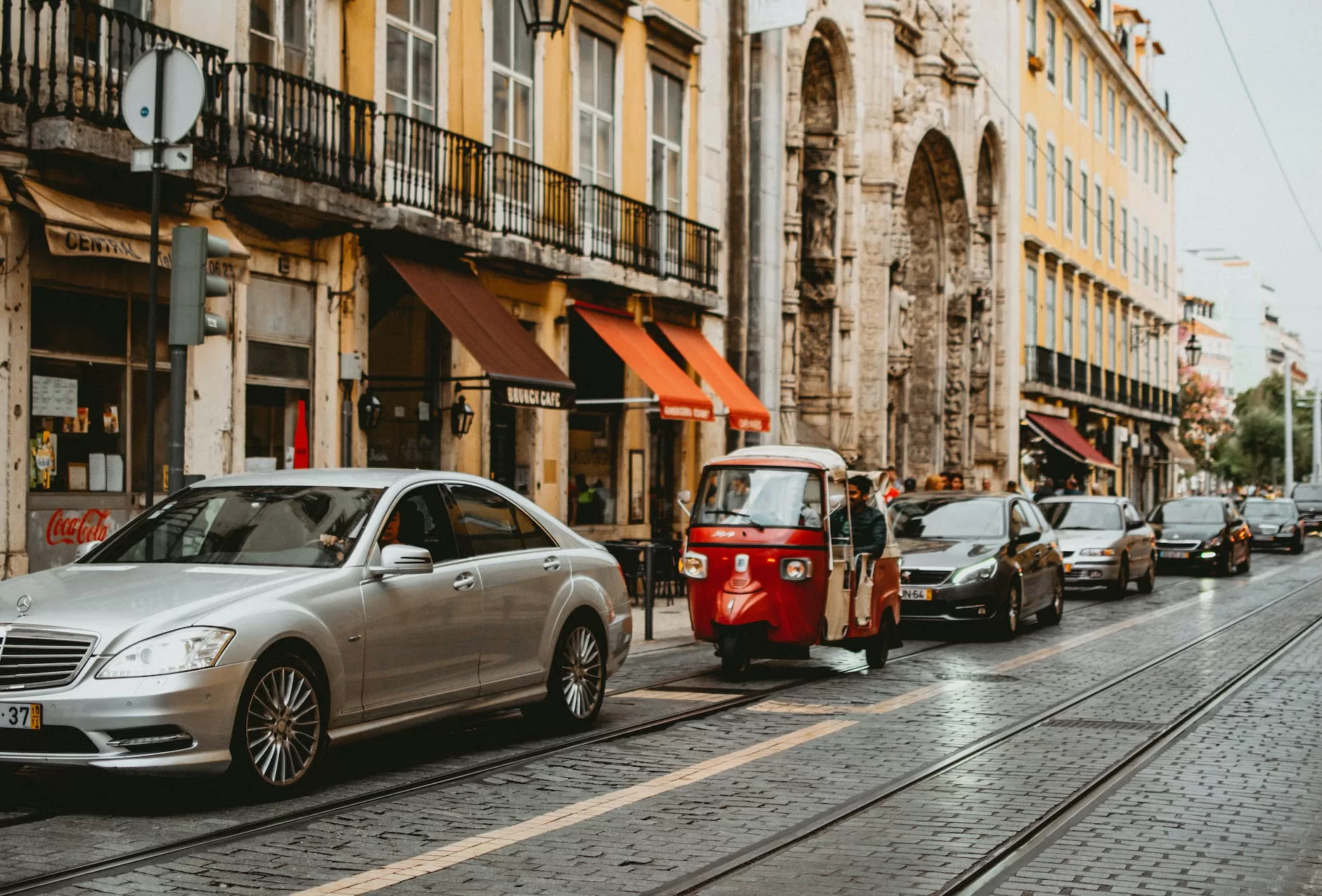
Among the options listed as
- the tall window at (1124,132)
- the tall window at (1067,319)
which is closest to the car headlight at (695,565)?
the tall window at (1067,319)

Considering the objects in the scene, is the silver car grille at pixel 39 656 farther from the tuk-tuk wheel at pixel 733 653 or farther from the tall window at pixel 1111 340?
the tall window at pixel 1111 340

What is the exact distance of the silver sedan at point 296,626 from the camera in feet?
24.6

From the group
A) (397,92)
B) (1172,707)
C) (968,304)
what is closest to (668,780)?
(1172,707)

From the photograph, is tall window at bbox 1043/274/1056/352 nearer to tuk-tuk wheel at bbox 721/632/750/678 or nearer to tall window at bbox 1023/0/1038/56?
tall window at bbox 1023/0/1038/56

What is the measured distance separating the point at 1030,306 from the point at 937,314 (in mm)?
6693

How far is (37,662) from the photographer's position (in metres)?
7.55

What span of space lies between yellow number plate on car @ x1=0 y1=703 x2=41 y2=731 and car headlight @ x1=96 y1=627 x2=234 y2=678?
309mm

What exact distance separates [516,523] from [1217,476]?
108386mm

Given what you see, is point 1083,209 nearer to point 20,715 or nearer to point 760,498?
point 760,498

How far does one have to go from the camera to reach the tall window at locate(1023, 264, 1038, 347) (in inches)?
1935

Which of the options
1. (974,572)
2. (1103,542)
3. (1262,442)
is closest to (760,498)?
(974,572)

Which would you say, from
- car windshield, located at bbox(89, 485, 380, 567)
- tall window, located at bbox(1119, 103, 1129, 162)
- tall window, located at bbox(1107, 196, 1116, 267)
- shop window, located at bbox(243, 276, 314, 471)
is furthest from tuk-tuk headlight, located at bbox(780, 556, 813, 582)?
tall window, located at bbox(1119, 103, 1129, 162)

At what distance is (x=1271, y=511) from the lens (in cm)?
4569

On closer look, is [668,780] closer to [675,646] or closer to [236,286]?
[675,646]
